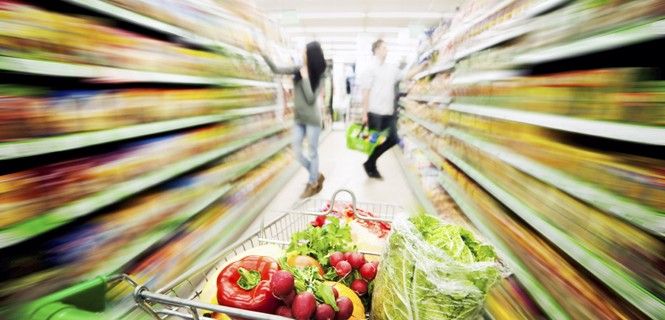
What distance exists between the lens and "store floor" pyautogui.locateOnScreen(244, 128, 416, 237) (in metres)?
3.58

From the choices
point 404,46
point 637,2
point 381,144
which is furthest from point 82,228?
point 404,46

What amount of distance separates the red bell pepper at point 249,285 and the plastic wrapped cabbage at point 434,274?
0.92ft

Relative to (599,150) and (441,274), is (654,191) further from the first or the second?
(441,274)

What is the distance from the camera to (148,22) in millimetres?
1592

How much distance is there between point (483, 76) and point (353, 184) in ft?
7.99

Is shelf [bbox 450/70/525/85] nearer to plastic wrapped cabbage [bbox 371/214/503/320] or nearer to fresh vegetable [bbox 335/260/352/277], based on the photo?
plastic wrapped cabbage [bbox 371/214/503/320]

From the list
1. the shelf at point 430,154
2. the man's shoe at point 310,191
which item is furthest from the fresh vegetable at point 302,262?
the man's shoe at point 310,191

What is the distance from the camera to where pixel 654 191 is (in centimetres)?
78

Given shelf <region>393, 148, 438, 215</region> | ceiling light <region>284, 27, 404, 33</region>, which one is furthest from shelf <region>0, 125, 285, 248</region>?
ceiling light <region>284, 27, 404, 33</region>

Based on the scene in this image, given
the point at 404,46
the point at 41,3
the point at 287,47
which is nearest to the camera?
the point at 41,3

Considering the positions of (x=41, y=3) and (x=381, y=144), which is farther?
(x=381, y=144)

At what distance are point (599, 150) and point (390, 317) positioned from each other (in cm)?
101

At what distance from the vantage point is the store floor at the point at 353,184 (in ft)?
11.7

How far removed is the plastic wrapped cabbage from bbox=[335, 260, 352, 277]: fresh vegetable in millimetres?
124
